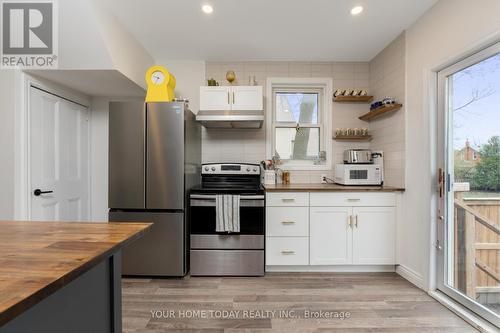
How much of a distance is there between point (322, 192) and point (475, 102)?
1411mm

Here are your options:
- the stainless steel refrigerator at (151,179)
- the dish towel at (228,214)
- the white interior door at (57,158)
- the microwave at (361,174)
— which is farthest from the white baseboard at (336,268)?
the white interior door at (57,158)

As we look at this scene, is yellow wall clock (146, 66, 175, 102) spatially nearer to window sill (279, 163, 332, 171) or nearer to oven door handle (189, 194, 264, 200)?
oven door handle (189, 194, 264, 200)

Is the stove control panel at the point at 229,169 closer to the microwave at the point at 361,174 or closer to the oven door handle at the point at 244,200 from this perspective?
the oven door handle at the point at 244,200

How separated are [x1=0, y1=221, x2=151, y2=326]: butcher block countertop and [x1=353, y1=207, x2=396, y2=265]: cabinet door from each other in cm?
226

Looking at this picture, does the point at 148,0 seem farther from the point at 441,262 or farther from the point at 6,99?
the point at 441,262

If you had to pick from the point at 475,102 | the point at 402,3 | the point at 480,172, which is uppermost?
the point at 402,3

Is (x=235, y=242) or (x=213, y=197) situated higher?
(x=213, y=197)

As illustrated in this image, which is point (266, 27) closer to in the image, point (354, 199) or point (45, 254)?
point (354, 199)

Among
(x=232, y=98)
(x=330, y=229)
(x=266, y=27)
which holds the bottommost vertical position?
(x=330, y=229)

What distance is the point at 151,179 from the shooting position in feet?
8.43

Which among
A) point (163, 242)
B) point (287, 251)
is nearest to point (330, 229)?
Result: point (287, 251)

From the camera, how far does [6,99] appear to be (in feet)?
7.62

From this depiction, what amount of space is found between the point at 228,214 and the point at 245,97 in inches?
53.4

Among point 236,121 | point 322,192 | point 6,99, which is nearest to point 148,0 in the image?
point 236,121
